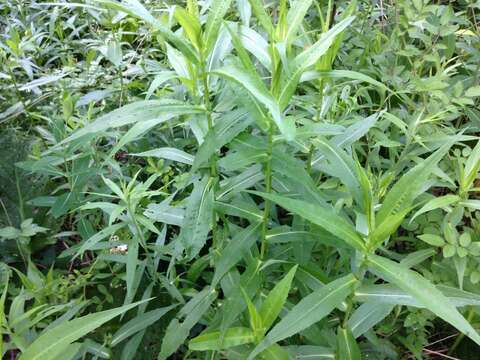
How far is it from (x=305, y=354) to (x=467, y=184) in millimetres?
779

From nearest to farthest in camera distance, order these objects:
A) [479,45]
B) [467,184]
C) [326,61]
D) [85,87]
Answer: [326,61]
[467,184]
[479,45]
[85,87]

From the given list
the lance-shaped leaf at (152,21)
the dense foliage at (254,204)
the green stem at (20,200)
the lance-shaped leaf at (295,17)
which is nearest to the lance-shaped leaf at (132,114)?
the dense foliage at (254,204)

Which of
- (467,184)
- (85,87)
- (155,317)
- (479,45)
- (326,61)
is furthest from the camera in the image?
(85,87)

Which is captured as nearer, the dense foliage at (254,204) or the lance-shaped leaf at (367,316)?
the dense foliage at (254,204)

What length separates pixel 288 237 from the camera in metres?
1.45

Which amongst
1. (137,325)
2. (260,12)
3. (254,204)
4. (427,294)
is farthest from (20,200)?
(427,294)

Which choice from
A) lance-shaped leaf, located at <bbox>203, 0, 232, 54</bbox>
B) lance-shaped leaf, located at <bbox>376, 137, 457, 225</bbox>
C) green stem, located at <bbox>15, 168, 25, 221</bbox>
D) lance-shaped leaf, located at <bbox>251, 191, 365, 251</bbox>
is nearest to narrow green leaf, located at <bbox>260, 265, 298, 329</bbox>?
lance-shaped leaf, located at <bbox>251, 191, 365, 251</bbox>

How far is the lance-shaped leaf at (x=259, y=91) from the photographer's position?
94 cm

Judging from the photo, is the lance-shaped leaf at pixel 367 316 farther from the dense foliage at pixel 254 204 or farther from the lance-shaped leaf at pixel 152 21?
the lance-shaped leaf at pixel 152 21

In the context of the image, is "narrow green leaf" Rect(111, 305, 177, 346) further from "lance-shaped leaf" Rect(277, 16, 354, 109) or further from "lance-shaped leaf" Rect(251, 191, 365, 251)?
"lance-shaped leaf" Rect(277, 16, 354, 109)

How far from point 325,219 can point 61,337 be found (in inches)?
25.8

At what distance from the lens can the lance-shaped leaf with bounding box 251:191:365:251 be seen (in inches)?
42.7

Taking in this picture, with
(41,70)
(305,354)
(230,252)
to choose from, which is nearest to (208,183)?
(230,252)

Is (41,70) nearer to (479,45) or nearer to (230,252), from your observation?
(230,252)
